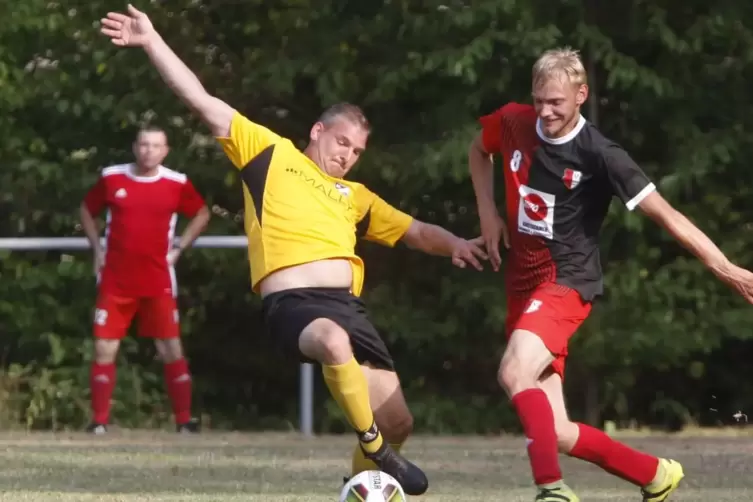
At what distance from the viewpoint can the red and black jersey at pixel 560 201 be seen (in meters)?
6.20

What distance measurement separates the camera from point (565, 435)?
6.30 metres

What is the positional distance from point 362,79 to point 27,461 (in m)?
4.47

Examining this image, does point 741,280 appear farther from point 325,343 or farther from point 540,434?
point 325,343

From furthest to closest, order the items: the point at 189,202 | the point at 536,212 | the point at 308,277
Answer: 1. the point at 189,202
2. the point at 308,277
3. the point at 536,212

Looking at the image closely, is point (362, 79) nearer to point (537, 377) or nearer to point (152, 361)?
point (152, 361)

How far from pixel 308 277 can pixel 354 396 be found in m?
0.56

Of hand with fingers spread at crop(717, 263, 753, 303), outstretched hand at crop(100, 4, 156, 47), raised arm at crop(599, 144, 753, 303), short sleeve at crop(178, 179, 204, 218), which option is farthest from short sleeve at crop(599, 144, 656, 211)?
short sleeve at crop(178, 179, 204, 218)

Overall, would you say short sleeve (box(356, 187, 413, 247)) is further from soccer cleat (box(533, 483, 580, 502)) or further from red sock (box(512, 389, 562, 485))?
soccer cleat (box(533, 483, 580, 502))

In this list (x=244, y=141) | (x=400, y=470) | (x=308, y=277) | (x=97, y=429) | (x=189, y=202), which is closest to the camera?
(x=400, y=470)

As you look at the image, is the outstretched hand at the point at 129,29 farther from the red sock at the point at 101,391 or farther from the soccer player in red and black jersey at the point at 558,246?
the red sock at the point at 101,391

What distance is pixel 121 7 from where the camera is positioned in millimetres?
11867

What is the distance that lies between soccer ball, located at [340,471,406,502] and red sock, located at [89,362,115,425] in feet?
15.7

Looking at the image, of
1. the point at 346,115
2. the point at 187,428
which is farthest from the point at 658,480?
the point at 187,428

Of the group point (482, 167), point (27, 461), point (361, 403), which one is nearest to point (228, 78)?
point (27, 461)
